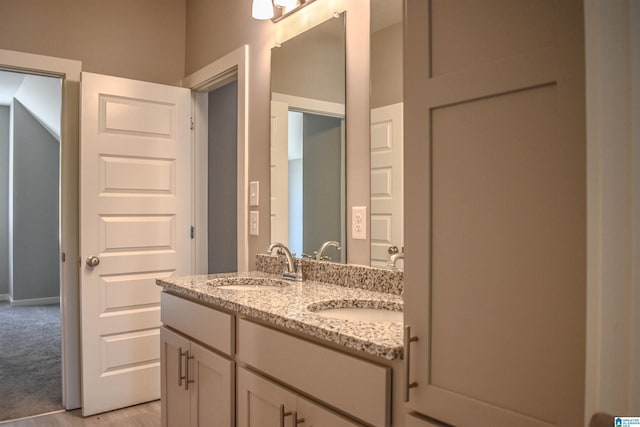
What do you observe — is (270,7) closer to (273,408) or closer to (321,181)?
(321,181)

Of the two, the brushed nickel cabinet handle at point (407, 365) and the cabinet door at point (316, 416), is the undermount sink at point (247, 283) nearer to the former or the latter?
the cabinet door at point (316, 416)

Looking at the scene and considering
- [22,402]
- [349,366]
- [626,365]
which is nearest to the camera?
[626,365]

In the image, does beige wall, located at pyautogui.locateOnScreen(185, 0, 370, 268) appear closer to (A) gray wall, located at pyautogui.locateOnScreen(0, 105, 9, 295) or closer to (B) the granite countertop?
(B) the granite countertop

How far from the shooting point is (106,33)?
2996mm

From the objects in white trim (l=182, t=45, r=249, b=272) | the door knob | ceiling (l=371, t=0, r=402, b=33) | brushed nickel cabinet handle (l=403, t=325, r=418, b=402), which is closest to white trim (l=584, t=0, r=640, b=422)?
brushed nickel cabinet handle (l=403, t=325, r=418, b=402)

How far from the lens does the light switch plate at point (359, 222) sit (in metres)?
1.92

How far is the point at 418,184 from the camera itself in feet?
3.35

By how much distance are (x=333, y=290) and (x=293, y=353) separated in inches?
20.2

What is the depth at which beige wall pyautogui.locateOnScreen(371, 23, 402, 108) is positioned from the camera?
179 cm

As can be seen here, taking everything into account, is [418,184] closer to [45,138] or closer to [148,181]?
[148,181]

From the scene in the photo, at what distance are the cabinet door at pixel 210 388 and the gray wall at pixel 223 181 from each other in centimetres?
159

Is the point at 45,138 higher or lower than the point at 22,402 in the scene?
higher

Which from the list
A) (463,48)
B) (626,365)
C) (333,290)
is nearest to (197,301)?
(333,290)

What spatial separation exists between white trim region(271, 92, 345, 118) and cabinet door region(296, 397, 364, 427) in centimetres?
114
